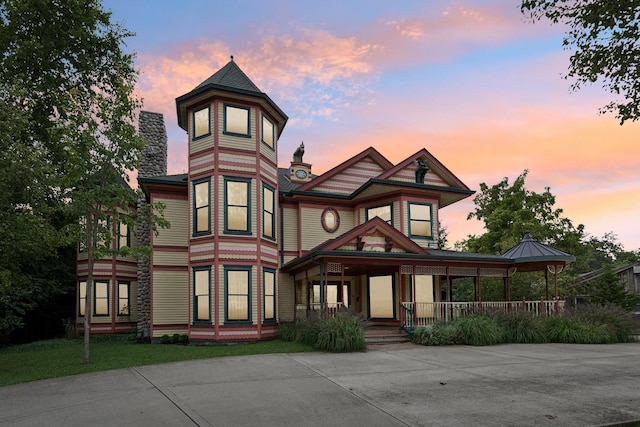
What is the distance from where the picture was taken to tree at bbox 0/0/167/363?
14062 millimetres

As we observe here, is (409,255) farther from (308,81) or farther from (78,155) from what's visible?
(78,155)

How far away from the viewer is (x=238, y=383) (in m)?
10.3

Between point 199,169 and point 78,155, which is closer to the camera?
point 78,155

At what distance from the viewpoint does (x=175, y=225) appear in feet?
67.7

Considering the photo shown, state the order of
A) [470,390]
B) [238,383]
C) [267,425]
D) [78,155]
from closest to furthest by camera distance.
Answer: [267,425], [470,390], [238,383], [78,155]

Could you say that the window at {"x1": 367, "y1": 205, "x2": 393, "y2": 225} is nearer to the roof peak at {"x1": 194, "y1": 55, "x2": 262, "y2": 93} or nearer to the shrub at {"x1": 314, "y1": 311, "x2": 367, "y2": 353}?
the roof peak at {"x1": 194, "y1": 55, "x2": 262, "y2": 93}

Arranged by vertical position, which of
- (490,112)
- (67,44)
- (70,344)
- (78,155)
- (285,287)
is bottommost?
(70,344)

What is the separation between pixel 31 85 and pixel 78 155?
37.9 feet

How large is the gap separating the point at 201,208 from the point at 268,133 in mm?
4077

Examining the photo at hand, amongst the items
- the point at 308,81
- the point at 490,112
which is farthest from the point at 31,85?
the point at 490,112

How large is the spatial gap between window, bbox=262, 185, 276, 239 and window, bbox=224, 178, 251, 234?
2.61 ft

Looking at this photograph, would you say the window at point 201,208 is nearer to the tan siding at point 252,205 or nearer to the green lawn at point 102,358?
the tan siding at point 252,205

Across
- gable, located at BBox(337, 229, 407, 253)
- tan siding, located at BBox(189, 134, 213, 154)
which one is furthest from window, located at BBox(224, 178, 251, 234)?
gable, located at BBox(337, 229, 407, 253)

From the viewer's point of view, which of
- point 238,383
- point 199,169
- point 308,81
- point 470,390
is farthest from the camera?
point 199,169
